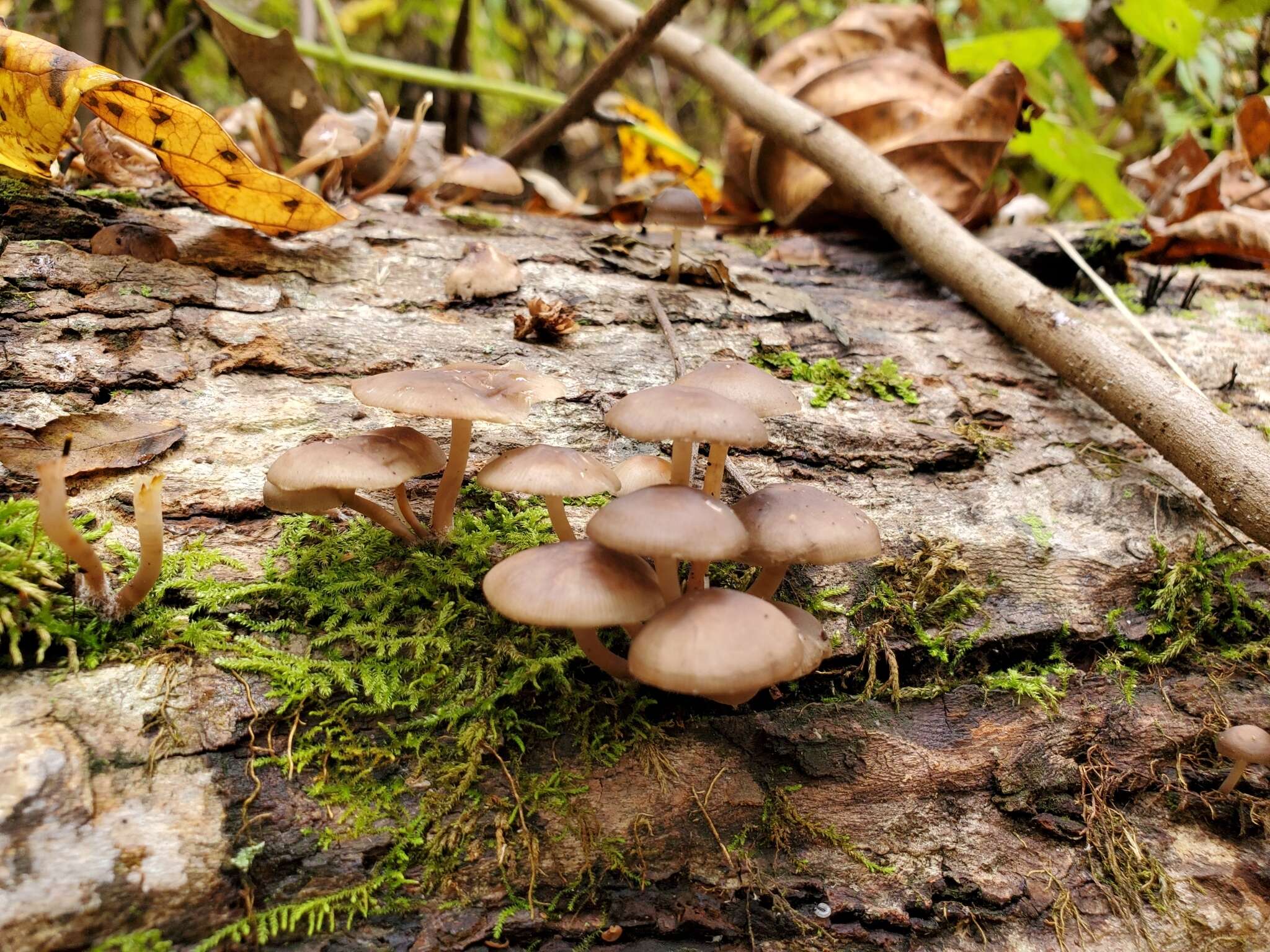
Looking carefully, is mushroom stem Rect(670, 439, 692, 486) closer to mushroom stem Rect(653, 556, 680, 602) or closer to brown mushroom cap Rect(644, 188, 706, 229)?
mushroom stem Rect(653, 556, 680, 602)

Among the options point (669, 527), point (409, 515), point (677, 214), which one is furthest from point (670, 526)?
point (677, 214)

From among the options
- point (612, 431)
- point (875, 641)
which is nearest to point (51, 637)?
point (612, 431)

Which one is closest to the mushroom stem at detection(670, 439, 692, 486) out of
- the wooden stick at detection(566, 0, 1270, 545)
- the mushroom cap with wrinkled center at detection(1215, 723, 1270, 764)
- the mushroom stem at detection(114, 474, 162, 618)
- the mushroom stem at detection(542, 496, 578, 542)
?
the mushroom stem at detection(542, 496, 578, 542)

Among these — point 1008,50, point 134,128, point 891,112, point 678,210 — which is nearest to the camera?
point 134,128

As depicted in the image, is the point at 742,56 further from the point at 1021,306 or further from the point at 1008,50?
the point at 1021,306

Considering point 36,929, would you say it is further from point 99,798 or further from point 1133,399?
point 1133,399
